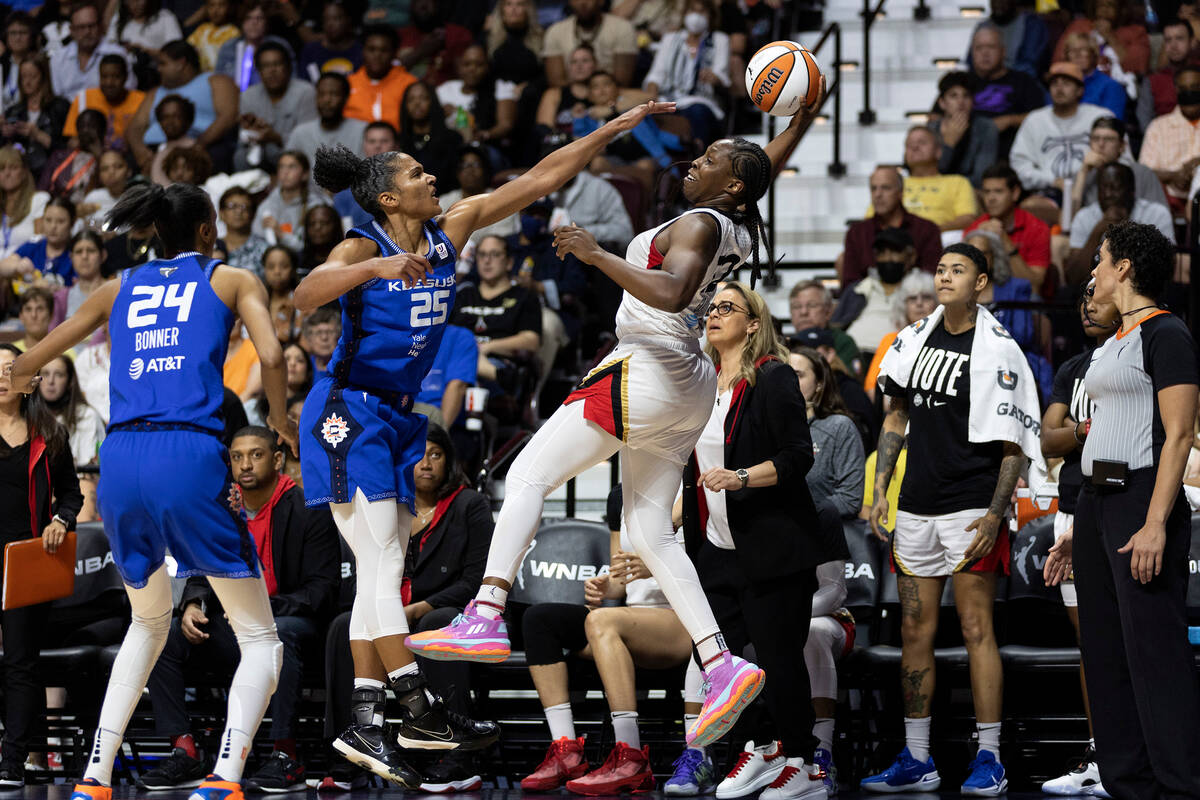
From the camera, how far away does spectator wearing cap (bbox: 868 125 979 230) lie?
377 inches

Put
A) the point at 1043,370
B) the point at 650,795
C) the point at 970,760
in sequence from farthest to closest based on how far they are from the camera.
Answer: the point at 1043,370
the point at 970,760
the point at 650,795

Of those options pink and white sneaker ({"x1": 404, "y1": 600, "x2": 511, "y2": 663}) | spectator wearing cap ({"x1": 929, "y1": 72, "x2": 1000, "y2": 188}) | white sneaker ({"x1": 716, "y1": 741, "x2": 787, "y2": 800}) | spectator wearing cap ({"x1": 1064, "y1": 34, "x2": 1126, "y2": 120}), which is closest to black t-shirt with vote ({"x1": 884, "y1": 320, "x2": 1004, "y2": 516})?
white sneaker ({"x1": 716, "y1": 741, "x2": 787, "y2": 800})

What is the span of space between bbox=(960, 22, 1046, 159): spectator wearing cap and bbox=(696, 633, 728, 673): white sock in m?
6.65

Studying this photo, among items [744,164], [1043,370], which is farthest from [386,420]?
[1043,370]

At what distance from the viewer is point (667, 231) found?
4.61 m

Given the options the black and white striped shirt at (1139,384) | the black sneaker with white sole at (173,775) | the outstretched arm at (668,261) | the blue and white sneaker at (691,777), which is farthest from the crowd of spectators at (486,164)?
the outstretched arm at (668,261)

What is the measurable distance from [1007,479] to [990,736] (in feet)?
3.28

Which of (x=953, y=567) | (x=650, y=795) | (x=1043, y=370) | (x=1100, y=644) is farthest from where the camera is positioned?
(x=1043, y=370)

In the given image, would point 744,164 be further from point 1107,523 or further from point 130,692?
point 130,692

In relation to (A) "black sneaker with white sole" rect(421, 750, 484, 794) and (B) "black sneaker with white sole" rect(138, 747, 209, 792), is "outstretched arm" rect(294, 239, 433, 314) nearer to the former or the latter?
(A) "black sneaker with white sole" rect(421, 750, 484, 794)

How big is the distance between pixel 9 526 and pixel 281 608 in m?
1.32

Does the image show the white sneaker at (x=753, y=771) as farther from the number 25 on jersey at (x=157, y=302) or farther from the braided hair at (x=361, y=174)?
the number 25 on jersey at (x=157, y=302)

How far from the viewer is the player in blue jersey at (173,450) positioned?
15.5ft

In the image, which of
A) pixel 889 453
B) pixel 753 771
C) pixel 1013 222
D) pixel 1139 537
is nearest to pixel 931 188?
pixel 1013 222
